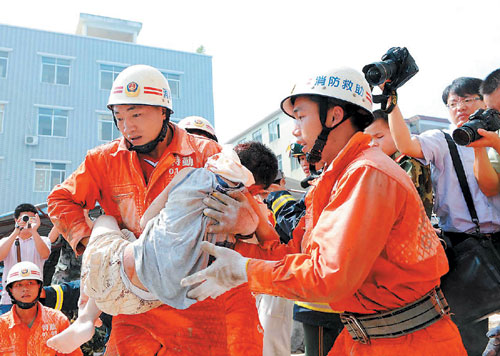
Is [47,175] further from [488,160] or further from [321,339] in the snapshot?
[488,160]

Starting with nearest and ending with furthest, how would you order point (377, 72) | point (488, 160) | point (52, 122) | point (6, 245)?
1. point (377, 72)
2. point (488, 160)
3. point (6, 245)
4. point (52, 122)

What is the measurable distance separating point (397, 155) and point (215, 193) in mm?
2058

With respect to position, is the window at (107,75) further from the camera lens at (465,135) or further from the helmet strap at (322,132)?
the helmet strap at (322,132)

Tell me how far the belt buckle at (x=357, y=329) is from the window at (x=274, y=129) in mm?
28873

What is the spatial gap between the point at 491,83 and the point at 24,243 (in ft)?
22.5

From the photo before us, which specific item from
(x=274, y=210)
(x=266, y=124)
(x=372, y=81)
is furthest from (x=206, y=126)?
(x=266, y=124)

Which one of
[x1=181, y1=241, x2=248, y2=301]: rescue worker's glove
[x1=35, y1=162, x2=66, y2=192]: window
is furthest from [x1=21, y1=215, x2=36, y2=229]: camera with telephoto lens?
[x1=35, y1=162, x2=66, y2=192]: window

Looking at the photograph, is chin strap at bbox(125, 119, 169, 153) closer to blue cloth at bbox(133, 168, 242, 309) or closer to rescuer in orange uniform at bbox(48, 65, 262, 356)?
rescuer in orange uniform at bbox(48, 65, 262, 356)

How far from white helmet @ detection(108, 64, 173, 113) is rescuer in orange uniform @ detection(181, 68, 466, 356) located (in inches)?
43.2

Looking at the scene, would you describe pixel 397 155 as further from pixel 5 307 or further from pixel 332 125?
pixel 5 307

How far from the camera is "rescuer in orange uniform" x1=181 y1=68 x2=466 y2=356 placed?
5.72 ft

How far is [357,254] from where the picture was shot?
5.63 ft

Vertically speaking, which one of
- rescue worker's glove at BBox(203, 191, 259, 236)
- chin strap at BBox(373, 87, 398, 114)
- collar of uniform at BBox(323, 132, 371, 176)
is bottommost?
rescue worker's glove at BBox(203, 191, 259, 236)

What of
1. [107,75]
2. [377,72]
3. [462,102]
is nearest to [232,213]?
[377,72]
